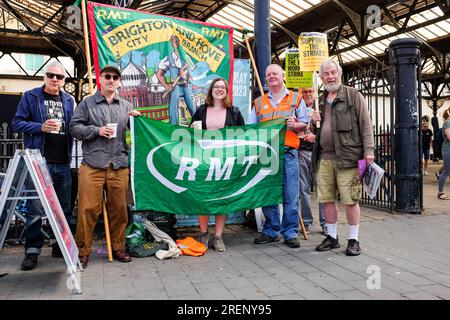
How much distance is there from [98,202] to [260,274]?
1.75 m

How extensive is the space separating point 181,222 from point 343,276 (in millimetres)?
2579

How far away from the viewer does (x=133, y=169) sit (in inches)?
176

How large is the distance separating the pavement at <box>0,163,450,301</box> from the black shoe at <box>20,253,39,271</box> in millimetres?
57

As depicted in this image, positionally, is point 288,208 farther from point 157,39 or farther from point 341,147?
point 157,39

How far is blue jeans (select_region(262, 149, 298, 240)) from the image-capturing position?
15.8 ft

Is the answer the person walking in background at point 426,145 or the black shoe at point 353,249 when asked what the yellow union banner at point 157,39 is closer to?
the black shoe at point 353,249

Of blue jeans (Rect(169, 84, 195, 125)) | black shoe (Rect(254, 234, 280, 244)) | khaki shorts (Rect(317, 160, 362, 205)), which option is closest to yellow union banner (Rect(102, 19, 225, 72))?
blue jeans (Rect(169, 84, 195, 125))

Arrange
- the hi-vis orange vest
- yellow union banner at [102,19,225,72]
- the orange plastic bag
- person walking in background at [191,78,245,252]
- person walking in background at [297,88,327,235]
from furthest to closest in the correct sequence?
person walking in background at [297,88,327,235] → yellow union banner at [102,19,225,72] → the hi-vis orange vest → person walking in background at [191,78,245,252] → the orange plastic bag

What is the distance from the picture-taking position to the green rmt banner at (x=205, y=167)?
14.8 ft

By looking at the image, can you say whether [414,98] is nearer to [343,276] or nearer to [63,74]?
[343,276]

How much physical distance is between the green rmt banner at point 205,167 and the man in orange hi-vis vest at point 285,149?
0.08m

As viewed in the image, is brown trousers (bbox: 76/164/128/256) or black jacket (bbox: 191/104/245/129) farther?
black jacket (bbox: 191/104/245/129)

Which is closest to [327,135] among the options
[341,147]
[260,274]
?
[341,147]

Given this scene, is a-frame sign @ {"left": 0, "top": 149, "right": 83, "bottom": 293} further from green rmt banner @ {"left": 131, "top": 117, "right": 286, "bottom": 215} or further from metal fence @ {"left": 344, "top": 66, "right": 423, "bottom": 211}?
metal fence @ {"left": 344, "top": 66, "right": 423, "bottom": 211}
